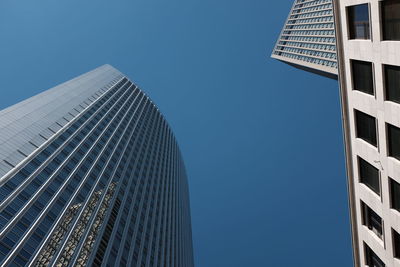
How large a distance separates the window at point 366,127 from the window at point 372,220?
4721 mm

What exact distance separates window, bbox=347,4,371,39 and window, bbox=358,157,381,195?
301 inches

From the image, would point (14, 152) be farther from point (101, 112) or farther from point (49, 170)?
point (101, 112)

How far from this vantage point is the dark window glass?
20375 millimetres

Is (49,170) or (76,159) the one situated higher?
(76,159)

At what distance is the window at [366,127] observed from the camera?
24.4 meters

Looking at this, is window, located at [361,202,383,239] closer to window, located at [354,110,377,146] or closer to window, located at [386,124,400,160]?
window, located at [354,110,377,146]

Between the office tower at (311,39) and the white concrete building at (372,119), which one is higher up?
the office tower at (311,39)

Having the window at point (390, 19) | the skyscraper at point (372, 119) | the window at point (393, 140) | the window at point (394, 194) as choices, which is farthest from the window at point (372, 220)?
the window at point (390, 19)

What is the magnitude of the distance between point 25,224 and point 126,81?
98.0 meters

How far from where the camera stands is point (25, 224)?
160ft

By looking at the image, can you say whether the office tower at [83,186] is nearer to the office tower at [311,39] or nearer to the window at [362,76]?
the window at [362,76]

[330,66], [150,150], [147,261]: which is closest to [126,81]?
[150,150]

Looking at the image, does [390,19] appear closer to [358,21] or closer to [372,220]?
[358,21]

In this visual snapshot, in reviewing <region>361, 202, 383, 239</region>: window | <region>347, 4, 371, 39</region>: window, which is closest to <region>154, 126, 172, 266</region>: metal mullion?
<region>361, 202, 383, 239</region>: window
